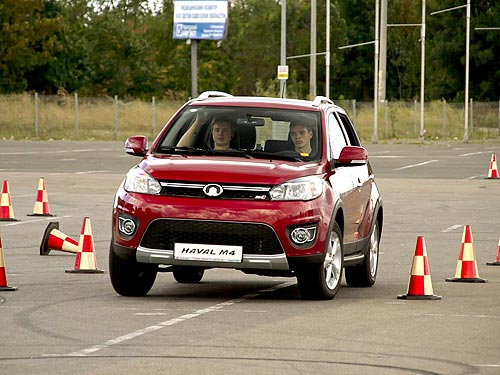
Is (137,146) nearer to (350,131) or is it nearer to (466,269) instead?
(350,131)

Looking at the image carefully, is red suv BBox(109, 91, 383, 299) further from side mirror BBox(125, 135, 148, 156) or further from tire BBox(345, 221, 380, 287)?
tire BBox(345, 221, 380, 287)

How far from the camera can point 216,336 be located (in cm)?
1010

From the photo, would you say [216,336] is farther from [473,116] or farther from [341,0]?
[341,0]

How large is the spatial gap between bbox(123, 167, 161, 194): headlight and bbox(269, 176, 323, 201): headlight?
951 mm

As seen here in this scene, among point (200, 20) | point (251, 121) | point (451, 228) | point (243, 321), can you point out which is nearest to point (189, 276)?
point (251, 121)

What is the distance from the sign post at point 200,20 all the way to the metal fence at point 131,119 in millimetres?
4901

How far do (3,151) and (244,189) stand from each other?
38283 millimetres

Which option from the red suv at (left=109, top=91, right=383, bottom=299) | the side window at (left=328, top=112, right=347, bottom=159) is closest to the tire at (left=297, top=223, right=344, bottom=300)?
the red suv at (left=109, top=91, right=383, bottom=299)

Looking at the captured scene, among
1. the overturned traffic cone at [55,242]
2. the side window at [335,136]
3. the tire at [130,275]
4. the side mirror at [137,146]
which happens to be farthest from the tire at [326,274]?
the overturned traffic cone at [55,242]

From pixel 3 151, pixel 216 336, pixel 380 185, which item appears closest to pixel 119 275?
pixel 216 336

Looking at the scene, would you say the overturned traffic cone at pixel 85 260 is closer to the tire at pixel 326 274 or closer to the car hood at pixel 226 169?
the car hood at pixel 226 169

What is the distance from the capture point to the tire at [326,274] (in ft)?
40.2

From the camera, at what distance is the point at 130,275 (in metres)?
12.5

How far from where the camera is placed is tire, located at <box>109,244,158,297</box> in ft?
40.5
